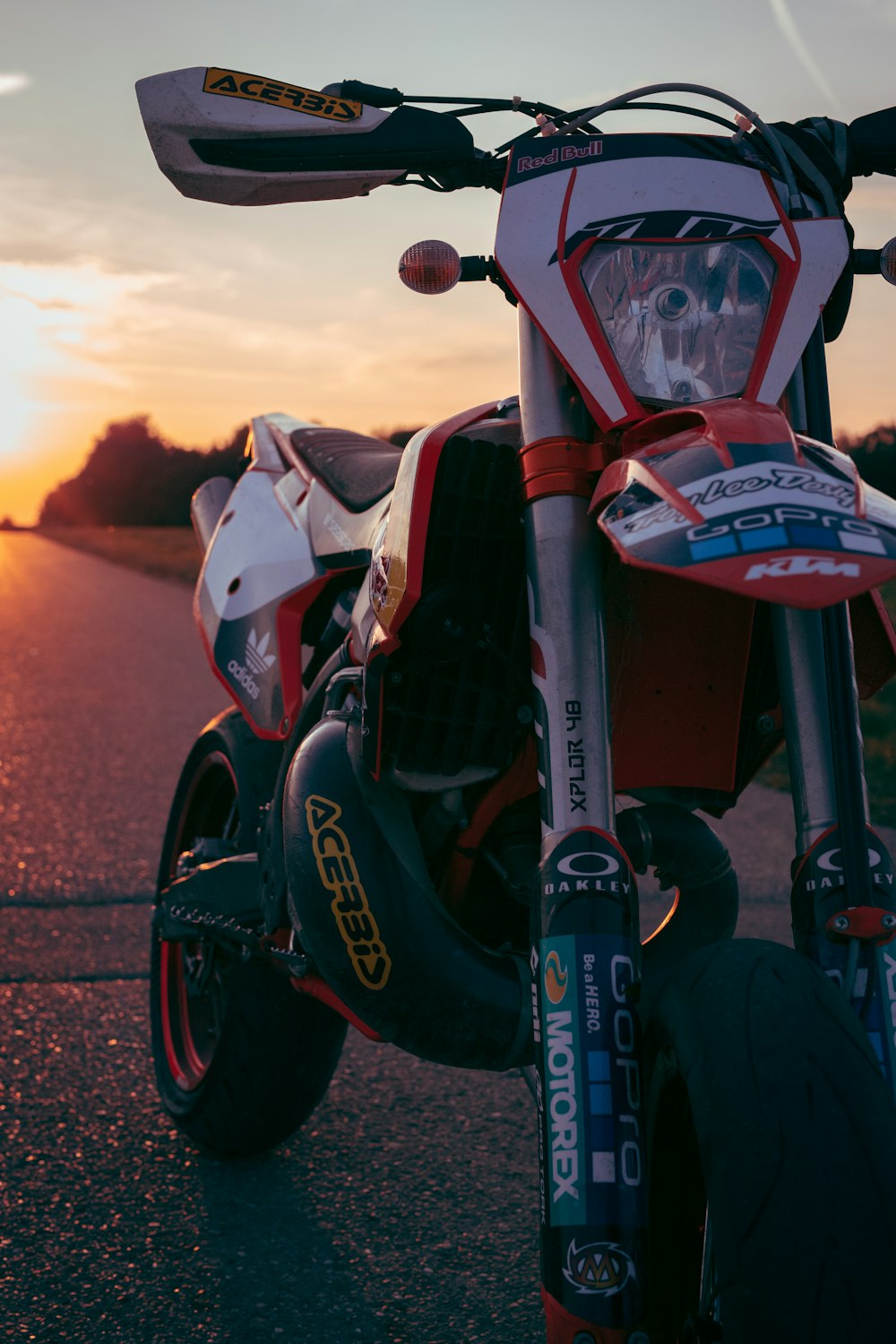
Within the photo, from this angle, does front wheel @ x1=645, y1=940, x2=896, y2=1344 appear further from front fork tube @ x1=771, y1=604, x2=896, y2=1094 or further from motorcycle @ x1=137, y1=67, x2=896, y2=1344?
front fork tube @ x1=771, y1=604, x2=896, y2=1094

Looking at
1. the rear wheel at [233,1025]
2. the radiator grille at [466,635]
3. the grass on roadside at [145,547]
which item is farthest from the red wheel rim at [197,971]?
the grass on roadside at [145,547]

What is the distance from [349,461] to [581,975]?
1.54 metres

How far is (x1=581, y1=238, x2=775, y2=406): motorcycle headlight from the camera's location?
1867mm

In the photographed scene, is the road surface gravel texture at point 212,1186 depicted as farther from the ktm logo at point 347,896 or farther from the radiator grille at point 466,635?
the radiator grille at point 466,635

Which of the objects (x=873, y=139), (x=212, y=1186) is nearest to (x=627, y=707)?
(x=873, y=139)

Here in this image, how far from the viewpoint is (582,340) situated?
1.87 m

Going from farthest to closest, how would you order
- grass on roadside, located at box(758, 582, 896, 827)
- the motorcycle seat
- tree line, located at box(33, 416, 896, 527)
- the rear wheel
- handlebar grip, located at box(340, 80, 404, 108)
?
tree line, located at box(33, 416, 896, 527) < grass on roadside, located at box(758, 582, 896, 827) < the rear wheel < the motorcycle seat < handlebar grip, located at box(340, 80, 404, 108)

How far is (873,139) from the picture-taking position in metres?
2.16

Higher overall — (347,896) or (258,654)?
(258,654)

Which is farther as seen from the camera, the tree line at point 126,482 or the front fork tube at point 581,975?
the tree line at point 126,482

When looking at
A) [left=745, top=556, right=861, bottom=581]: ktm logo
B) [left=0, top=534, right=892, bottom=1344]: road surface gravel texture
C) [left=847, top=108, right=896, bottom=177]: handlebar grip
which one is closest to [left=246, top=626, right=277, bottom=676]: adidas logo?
[left=0, top=534, right=892, bottom=1344]: road surface gravel texture

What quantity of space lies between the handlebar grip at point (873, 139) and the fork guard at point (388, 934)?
1.17 m

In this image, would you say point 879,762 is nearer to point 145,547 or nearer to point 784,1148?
point 784,1148

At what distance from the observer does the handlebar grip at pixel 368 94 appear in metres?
2.12
